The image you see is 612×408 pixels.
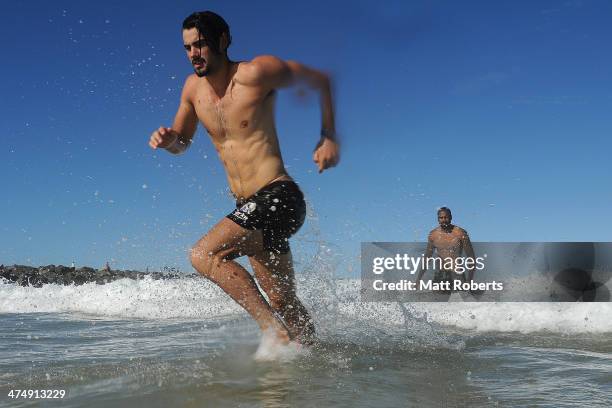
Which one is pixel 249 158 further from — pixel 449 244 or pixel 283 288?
pixel 449 244

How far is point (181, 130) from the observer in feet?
14.2

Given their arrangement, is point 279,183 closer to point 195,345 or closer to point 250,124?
point 250,124

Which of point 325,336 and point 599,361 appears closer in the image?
point 599,361

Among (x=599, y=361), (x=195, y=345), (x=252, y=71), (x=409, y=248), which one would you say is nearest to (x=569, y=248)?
(x=409, y=248)

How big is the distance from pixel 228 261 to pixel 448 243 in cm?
691

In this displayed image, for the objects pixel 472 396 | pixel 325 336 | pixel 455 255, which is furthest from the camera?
pixel 455 255

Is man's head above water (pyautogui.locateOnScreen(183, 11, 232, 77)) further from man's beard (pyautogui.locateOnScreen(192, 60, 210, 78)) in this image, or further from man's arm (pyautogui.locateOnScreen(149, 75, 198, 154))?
man's arm (pyautogui.locateOnScreen(149, 75, 198, 154))

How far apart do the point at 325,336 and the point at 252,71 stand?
2444 mm

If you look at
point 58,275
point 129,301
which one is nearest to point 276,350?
point 129,301

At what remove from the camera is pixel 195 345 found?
5.15 meters

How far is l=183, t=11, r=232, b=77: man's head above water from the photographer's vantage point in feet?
12.2

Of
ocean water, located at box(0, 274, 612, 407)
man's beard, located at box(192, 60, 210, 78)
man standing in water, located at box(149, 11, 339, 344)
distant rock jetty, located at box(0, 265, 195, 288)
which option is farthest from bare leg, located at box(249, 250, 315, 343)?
distant rock jetty, located at box(0, 265, 195, 288)

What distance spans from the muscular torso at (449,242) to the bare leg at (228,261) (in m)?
6.76

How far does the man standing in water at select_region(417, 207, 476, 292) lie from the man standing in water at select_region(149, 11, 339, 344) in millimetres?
6383
